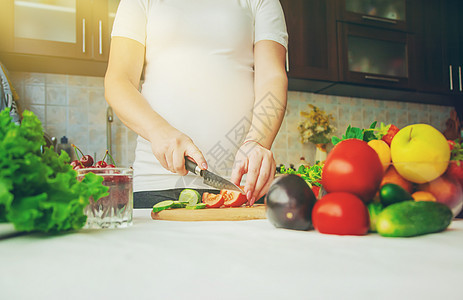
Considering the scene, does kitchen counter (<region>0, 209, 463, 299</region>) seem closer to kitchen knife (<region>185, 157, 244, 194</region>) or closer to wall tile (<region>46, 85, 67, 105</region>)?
kitchen knife (<region>185, 157, 244, 194</region>)

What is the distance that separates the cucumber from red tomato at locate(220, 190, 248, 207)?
0.42 m

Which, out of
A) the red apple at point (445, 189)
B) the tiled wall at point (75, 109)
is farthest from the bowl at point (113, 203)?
the tiled wall at point (75, 109)

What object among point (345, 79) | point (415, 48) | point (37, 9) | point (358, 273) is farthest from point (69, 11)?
point (415, 48)

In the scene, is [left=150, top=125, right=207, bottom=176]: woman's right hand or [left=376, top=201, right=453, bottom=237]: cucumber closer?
[left=376, top=201, right=453, bottom=237]: cucumber

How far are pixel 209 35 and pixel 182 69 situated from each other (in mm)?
146

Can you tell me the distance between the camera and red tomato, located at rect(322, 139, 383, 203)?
1.47 ft

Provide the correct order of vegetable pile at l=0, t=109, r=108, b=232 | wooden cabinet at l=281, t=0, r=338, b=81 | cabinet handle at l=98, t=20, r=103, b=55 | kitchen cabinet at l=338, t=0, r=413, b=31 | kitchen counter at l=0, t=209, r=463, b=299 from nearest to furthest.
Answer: kitchen counter at l=0, t=209, r=463, b=299, vegetable pile at l=0, t=109, r=108, b=232, cabinet handle at l=98, t=20, r=103, b=55, wooden cabinet at l=281, t=0, r=338, b=81, kitchen cabinet at l=338, t=0, r=413, b=31

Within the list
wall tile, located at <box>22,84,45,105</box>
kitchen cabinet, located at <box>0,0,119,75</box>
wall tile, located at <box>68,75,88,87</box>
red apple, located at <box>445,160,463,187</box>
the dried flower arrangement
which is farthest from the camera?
the dried flower arrangement

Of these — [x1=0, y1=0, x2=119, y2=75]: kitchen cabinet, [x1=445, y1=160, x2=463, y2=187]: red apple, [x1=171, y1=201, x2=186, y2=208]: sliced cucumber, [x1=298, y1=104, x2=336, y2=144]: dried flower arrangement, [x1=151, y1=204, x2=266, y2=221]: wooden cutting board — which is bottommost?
[x1=151, y1=204, x2=266, y2=221]: wooden cutting board

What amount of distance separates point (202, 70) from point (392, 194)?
3.00 feet

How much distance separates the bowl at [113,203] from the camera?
1.76ft

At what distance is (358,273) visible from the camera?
0.29 meters

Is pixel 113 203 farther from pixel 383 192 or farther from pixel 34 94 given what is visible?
pixel 34 94

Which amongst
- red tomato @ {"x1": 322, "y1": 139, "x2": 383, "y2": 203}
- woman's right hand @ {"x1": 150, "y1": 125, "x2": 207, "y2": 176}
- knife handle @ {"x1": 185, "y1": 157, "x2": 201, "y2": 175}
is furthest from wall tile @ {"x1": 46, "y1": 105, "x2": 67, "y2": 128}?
red tomato @ {"x1": 322, "y1": 139, "x2": 383, "y2": 203}
